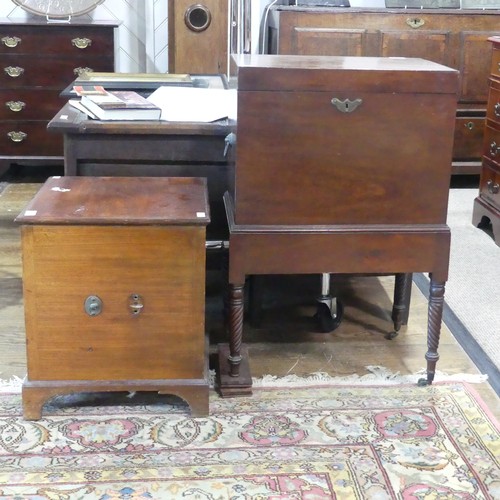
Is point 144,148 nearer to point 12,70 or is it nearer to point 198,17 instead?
point 198,17

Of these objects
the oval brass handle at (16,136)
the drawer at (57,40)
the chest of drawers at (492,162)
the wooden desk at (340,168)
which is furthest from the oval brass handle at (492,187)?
the oval brass handle at (16,136)

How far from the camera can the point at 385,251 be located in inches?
74.0

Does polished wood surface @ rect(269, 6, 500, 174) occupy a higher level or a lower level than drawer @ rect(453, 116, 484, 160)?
higher

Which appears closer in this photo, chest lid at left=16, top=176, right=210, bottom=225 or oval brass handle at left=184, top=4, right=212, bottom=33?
chest lid at left=16, top=176, right=210, bottom=225

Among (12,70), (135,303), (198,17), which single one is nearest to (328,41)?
(198,17)

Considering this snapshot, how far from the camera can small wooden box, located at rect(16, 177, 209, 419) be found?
173 centimetres

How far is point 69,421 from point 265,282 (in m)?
0.92

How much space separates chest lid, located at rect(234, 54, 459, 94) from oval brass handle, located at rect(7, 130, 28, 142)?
92.4 inches

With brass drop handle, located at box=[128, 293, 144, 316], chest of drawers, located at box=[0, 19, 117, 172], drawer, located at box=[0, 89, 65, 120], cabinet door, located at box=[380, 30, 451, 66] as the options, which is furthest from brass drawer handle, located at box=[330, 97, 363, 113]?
drawer, located at box=[0, 89, 65, 120]

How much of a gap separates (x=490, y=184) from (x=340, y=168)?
1744 mm

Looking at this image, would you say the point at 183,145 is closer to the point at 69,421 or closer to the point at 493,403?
the point at 69,421

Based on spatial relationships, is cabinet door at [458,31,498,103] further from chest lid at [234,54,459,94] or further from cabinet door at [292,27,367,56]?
chest lid at [234,54,459,94]

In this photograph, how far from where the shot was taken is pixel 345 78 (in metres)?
1.75

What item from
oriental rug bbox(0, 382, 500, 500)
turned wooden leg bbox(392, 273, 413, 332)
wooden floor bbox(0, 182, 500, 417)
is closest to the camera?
oriental rug bbox(0, 382, 500, 500)
